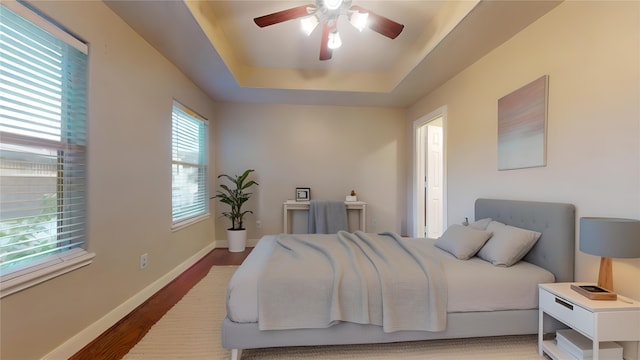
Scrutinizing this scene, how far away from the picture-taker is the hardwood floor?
1.59 meters

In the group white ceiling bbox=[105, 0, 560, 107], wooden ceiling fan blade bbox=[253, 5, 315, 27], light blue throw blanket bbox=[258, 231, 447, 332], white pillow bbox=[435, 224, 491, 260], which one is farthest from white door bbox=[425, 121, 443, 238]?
wooden ceiling fan blade bbox=[253, 5, 315, 27]

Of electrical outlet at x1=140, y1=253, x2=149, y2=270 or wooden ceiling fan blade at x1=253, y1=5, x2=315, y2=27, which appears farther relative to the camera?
electrical outlet at x1=140, y1=253, x2=149, y2=270

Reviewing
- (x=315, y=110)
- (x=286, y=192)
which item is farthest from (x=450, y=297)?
(x=315, y=110)

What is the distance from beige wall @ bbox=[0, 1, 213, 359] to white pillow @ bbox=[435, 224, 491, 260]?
2.69 metres

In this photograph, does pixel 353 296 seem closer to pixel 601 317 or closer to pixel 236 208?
pixel 601 317

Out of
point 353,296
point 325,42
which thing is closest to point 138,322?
point 353,296

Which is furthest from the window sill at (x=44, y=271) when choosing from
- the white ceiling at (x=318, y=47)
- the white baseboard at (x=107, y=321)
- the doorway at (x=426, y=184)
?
the doorway at (x=426, y=184)

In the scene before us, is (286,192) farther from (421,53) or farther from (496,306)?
(496,306)

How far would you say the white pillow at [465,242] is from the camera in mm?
1938

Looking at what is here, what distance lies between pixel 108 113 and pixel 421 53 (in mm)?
2964

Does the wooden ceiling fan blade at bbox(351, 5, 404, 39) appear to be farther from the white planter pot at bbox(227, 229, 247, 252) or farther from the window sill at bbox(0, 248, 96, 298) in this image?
the white planter pot at bbox(227, 229, 247, 252)

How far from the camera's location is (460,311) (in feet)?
5.16

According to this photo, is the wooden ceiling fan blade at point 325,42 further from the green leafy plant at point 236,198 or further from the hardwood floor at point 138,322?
the hardwood floor at point 138,322

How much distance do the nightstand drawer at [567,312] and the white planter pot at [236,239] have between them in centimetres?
345
